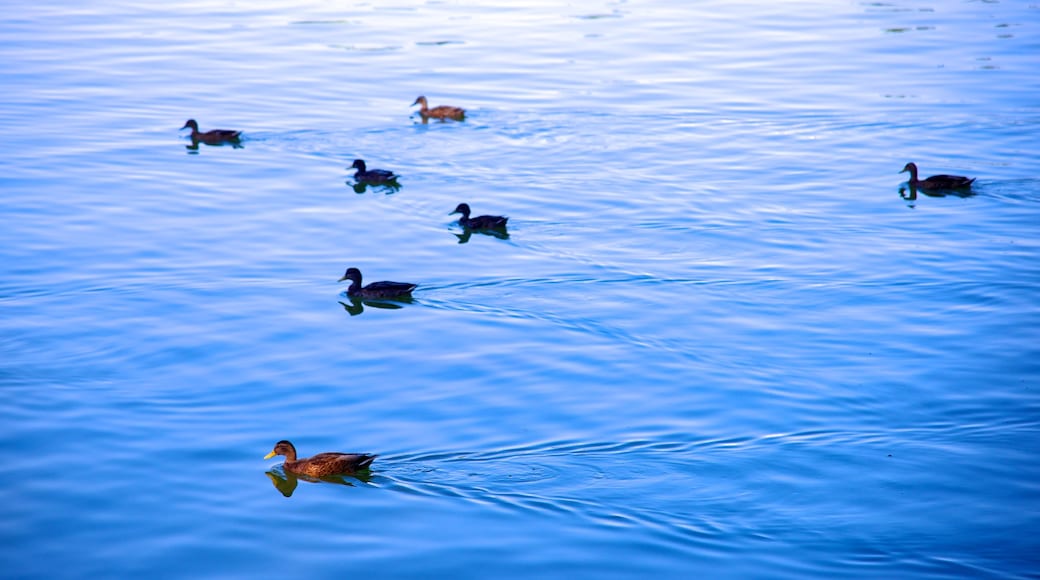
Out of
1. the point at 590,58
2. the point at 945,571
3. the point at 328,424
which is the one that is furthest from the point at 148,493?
the point at 590,58

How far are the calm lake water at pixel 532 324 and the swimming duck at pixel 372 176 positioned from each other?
314mm

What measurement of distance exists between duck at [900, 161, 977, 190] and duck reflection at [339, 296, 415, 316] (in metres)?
11.2

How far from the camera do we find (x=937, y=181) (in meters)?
22.9

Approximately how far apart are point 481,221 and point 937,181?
931 centimetres

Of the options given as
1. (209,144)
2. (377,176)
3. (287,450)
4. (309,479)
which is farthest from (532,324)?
(209,144)

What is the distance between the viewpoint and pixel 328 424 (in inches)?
550

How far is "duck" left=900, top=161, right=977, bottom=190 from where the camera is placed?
75.2ft

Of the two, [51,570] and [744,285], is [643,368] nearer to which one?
[744,285]

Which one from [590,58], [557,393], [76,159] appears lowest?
[557,393]

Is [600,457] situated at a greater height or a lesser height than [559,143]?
lesser

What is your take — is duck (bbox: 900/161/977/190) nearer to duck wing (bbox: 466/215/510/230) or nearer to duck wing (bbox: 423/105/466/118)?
duck wing (bbox: 466/215/510/230)

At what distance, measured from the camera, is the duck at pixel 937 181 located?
22922mm

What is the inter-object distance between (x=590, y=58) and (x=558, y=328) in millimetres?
20426

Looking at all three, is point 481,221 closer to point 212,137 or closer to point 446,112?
point 446,112
